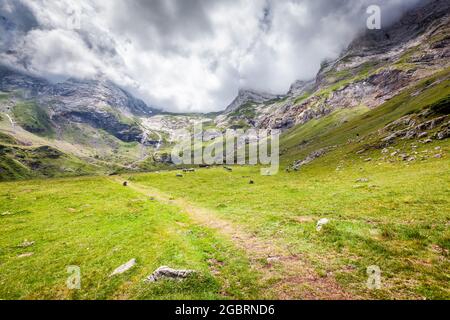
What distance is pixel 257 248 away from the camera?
Result: 1938 centimetres

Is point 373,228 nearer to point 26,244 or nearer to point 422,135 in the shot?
point 26,244

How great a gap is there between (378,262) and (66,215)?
131ft

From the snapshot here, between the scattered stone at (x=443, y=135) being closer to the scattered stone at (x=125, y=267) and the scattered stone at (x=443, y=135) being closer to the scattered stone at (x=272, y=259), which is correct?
the scattered stone at (x=272, y=259)

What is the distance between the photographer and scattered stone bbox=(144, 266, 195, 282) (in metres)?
14.6

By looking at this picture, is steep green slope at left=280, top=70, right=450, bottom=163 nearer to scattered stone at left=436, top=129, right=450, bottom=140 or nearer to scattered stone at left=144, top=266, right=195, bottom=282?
scattered stone at left=436, top=129, right=450, bottom=140

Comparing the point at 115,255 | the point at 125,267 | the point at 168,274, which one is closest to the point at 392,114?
the point at 168,274

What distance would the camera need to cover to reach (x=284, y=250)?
1836 cm

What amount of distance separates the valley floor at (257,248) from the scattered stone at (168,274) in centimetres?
44

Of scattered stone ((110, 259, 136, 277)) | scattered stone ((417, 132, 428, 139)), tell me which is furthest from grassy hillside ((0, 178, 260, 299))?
scattered stone ((417, 132, 428, 139))

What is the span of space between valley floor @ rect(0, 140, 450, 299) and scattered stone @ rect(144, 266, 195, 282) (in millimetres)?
438

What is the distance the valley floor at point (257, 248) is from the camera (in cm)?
1333
